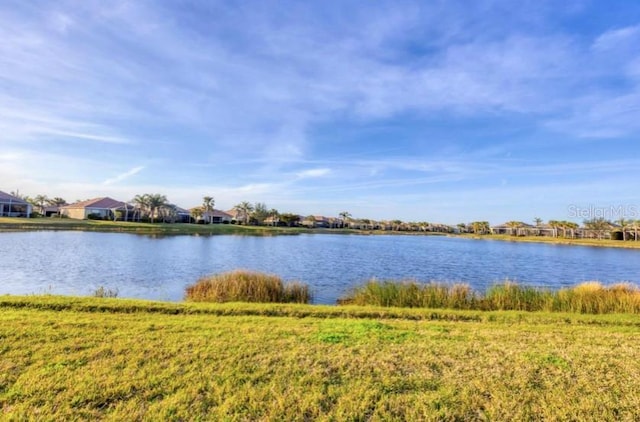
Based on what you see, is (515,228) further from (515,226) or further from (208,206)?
(208,206)

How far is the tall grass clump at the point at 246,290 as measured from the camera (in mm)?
11844

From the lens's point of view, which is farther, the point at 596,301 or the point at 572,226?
the point at 572,226

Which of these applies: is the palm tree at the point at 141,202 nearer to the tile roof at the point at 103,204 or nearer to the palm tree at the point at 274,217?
the tile roof at the point at 103,204

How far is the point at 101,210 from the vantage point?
69.9 meters

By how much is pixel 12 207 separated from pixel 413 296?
240ft

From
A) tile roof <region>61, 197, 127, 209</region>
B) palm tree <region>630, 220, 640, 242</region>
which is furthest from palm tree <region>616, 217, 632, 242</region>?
tile roof <region>61, 197, 127, 209</region>

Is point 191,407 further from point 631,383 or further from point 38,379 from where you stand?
point 631,383

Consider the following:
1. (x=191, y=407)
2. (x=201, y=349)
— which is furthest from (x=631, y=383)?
(x=201, y=349)

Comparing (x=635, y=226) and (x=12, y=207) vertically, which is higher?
(x=12, y=207)

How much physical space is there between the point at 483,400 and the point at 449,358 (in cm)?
123

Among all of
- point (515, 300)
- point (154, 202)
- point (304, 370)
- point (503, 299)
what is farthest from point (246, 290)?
point (154, 202)

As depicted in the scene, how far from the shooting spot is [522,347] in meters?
5.86

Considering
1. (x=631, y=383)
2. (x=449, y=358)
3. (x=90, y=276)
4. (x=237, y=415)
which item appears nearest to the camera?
(x=237, y=415)

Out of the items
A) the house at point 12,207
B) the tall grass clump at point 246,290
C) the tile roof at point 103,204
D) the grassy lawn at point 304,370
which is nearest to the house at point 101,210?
the tile roof at point 103,204
